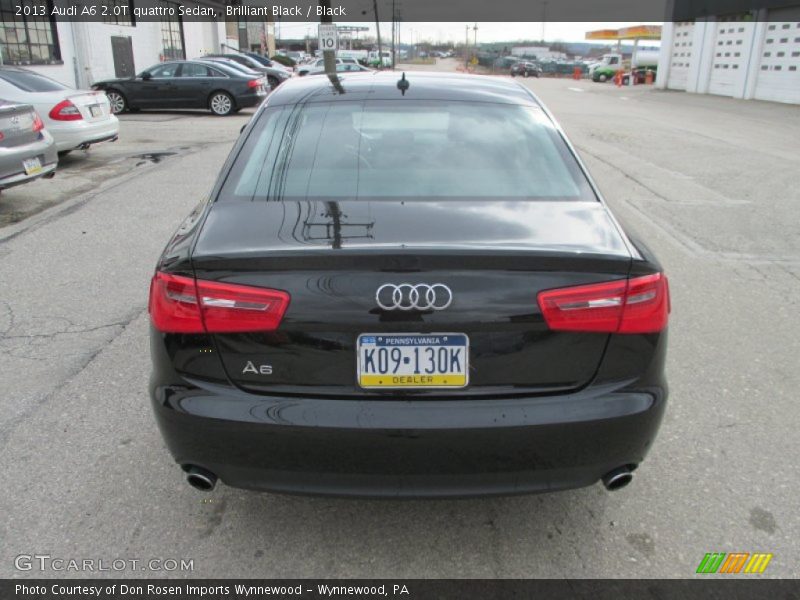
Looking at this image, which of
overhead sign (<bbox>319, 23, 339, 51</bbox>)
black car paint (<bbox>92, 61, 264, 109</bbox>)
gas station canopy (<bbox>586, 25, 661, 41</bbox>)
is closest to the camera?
black car paint (<bbox>92, 61, 264, 109</bbox>)

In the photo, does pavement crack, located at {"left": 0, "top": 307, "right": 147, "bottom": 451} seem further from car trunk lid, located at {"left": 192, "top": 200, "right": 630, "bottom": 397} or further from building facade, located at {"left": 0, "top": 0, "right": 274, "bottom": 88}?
building facade, located at {"left": 0, "top": 0, "right": 274, "bottom": 88}

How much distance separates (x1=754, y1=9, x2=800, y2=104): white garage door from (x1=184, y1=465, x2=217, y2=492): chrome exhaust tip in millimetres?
27940

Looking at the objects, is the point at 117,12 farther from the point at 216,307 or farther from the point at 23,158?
the point at 216,307

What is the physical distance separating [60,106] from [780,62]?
25.8m

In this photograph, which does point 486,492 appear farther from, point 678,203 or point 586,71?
point 586,71

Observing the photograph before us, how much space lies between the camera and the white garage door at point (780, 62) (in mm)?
24812

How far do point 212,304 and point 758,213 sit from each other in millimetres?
7624

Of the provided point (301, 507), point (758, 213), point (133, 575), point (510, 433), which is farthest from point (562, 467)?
point (758, 213)

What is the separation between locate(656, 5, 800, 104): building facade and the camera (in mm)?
25312

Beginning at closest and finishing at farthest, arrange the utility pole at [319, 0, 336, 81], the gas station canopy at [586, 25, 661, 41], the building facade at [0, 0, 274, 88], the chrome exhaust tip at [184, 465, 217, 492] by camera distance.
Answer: the chrome exhaust tip at [184, 465, 217, 492]
the building facade at [0, 0, 274, 88]
the utility pole at [319, 0, 336, 81]
the gas station canopy at [586, 25, 661, 41]

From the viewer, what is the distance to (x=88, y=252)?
615 cm

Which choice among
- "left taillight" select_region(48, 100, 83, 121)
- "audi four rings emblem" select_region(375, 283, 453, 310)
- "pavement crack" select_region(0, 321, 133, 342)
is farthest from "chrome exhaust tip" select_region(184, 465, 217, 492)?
"left taillight" select_region(48, 100, 83, 121)

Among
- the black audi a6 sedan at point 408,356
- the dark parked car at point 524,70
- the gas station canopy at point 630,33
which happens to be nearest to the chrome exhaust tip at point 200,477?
the black audi a6 sedan at point 408,356

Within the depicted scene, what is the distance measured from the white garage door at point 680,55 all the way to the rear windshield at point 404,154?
34.1m
